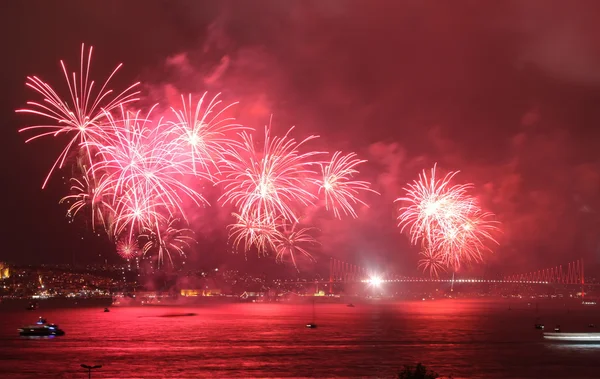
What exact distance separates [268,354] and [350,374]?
35.2 ft

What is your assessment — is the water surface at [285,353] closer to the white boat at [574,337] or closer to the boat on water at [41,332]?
the boat on water at [41,332]

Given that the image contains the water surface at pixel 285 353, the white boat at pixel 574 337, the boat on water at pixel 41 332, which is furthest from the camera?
the boat on water at pixel 41 332

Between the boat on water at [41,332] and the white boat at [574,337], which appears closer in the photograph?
the white boat at [574,337]

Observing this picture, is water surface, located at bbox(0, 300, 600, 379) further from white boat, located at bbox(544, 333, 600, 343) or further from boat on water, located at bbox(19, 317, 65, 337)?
white boat, located at bbox(544, 333, 600, 343)

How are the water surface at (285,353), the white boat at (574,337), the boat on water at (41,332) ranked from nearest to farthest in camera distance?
the water surface at (285,353) < the white boat at (574,337) < the boat on water at (41,332)

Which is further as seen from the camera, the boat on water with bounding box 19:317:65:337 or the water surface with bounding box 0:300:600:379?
the boat on water with bounding box 19:317:65:337

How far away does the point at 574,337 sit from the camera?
66.2 m

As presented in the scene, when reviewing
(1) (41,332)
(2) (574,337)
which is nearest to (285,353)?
(1) (41,332)

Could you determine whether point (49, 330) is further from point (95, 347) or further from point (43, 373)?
point (43, 373)

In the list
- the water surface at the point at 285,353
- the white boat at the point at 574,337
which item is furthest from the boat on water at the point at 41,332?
the white boat at the point at 574,337

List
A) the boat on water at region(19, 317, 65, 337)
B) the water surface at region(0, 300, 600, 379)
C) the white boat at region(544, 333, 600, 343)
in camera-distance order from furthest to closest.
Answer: the boat on water at region(19, 317, 65, 337), the white boat at region(544, 333, 600, 343), the water surface at region(0, 300, 600, 379)

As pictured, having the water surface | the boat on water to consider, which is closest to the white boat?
the water surface

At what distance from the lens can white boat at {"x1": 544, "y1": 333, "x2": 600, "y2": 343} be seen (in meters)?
64.0

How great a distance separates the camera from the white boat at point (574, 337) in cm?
6397
